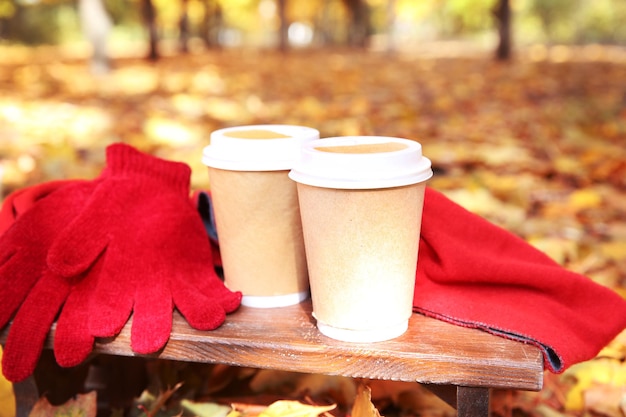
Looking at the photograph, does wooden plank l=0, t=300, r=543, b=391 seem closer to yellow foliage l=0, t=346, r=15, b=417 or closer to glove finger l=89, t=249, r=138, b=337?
glove finger l=89, t=249, r=138, b=337

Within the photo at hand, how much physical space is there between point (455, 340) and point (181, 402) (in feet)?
1.93

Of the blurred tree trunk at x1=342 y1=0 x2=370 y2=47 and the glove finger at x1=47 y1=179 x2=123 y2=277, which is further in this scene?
the blurred tree trunk at x1=342 y1=0 x2=370 y2=47

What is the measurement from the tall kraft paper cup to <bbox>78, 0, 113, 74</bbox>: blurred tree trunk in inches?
327

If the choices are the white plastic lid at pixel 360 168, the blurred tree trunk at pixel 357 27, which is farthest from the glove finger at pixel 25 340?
the blurred tree trunk at pixel 357 27

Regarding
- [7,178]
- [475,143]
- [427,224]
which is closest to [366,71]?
[475,143]

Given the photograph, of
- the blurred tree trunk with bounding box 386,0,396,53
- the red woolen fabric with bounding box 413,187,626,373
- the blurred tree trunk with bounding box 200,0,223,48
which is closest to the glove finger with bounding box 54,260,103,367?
the red woolen fabric with bounding box 413,187,626,373

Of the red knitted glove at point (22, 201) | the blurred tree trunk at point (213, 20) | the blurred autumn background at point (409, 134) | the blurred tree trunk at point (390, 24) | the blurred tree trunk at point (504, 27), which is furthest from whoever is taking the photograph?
the blurred tree trunk at point (213, 20)

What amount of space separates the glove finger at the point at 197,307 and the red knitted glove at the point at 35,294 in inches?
6.7

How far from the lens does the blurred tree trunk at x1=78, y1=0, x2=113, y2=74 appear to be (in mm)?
8867

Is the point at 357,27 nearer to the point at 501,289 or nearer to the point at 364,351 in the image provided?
the point at 501,289

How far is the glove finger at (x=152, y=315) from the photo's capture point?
3.95ft

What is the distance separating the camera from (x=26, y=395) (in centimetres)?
134

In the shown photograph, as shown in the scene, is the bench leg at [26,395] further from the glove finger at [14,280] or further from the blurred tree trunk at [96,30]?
the blurred tree trunk at [96,30]

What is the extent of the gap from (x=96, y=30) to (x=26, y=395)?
8.35 m
